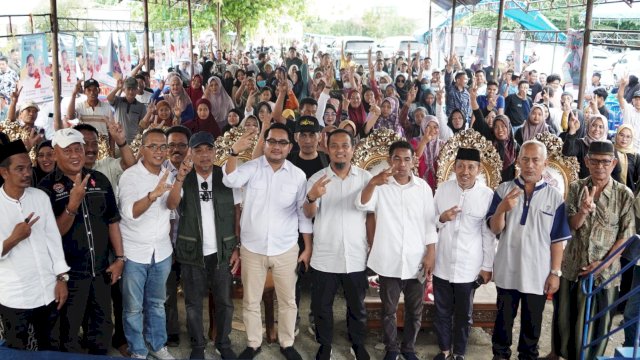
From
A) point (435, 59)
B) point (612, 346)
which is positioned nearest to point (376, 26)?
point (435, 59)

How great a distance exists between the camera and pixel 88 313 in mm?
3543

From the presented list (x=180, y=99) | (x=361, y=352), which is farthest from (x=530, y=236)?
(x=180, y=99)

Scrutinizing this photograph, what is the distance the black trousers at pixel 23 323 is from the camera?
299 centimetres

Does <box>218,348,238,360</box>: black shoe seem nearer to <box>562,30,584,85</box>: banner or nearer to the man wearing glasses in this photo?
the man wearing glasses

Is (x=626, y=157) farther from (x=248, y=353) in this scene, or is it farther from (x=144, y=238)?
(x=144, y=238)

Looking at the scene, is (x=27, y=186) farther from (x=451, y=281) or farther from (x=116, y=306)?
(x=451, y=281)

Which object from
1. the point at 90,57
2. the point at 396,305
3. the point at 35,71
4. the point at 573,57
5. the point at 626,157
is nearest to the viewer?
the point at 396,305

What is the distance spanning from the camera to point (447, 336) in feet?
12.4

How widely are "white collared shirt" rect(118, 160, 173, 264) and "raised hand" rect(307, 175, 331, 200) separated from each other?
932 millimetres

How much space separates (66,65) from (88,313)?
4.58 m

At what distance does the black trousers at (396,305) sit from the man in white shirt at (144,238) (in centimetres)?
147

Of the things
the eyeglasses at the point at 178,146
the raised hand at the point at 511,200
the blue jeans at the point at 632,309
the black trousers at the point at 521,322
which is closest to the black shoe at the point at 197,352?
the eyeglasses at the point at 178,146

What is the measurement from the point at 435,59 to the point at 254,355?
14.2 meters

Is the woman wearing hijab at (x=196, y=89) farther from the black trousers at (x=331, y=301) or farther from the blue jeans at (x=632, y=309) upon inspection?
the blue jeans at (x=632, y=309)
